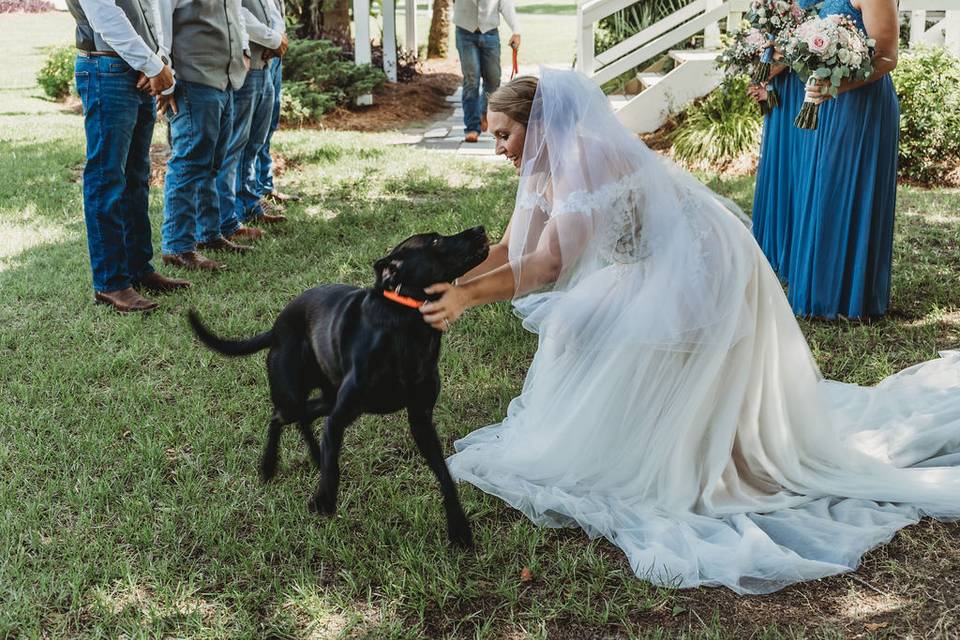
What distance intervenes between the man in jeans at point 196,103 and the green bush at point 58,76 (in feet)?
32.2

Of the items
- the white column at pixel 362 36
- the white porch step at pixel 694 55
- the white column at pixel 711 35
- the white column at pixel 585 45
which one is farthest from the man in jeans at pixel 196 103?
the white column at pixel 711 35

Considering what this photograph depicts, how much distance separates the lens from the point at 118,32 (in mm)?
4789

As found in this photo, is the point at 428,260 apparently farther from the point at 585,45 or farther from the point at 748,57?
the point at 585,45

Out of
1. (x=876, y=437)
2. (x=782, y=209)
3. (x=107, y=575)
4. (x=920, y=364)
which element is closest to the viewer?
(x=107, y=575)

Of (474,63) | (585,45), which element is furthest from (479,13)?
(585,45)

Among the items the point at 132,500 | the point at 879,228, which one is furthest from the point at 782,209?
the point at 132,500

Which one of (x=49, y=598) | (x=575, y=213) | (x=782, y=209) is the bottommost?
(x=49, y=598)

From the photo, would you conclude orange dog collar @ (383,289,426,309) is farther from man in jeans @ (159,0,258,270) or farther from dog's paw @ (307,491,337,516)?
man in jeans @ (159,0,258,270)

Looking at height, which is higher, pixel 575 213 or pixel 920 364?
pixel 575 213

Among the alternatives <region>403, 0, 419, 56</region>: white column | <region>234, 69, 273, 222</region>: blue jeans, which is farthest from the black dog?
<region>403, 0, 419, 56</region>: white column

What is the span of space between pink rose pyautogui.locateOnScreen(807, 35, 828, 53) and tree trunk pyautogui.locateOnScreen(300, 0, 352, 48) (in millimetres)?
9998

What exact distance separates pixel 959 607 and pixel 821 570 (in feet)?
1.29

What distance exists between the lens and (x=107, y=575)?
9.21ft

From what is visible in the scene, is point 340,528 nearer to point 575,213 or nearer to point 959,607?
point 575,213
